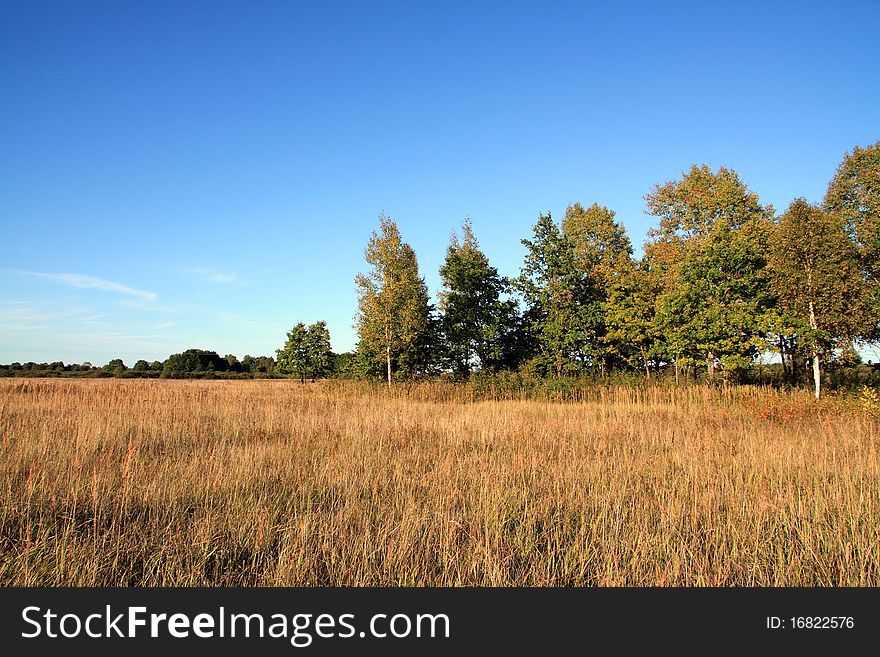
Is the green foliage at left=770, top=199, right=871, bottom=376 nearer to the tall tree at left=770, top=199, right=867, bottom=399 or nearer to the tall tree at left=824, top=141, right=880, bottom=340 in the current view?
the tall tree at left=770, top=199, right=867, bottom=399

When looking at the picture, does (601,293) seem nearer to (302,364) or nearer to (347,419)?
(347,419)

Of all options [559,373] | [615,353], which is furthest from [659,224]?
[559,373]

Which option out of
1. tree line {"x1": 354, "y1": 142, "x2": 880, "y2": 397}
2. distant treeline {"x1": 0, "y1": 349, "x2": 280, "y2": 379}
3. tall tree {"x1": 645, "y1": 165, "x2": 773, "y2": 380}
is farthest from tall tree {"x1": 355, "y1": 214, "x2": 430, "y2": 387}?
distant treeline {"x1": 0, "y1": 349, "x2": 280, "y2": 379}

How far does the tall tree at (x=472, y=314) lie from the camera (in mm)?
30266

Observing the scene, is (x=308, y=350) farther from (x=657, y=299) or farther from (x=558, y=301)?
(x=657, y=299)

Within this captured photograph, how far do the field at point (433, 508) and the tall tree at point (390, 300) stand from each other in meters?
17.6

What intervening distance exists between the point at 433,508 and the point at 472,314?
25.8 meters

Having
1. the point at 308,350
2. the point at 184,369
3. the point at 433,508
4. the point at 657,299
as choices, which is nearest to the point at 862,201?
the point at 657,299

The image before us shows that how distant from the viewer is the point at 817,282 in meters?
18.1

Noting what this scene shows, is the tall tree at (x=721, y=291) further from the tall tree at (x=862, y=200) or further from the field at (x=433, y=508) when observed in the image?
the field at (x=433, y=508)

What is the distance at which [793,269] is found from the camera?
18812mm

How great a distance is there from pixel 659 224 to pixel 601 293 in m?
5.66

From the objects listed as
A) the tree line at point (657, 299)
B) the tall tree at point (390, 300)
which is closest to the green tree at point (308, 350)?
the tree line at point (657, 299)

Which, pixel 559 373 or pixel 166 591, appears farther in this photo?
pixel 559 373
